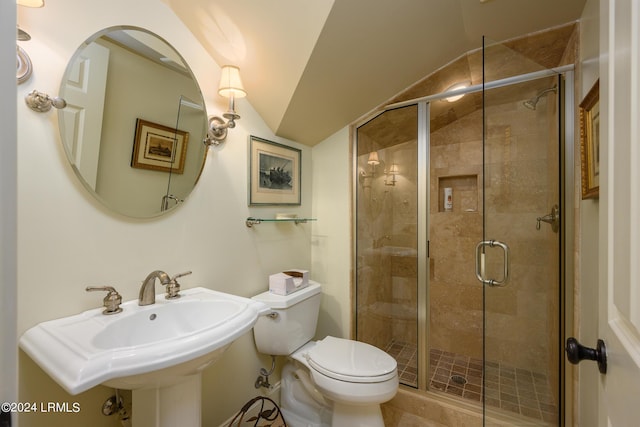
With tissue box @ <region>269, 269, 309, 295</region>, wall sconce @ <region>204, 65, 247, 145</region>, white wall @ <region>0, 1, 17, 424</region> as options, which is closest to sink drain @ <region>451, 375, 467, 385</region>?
tissue box @ <region>269, 269, 309, 295</region>

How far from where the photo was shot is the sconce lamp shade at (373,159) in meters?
2.19

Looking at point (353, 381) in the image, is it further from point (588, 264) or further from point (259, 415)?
point (588, 264)

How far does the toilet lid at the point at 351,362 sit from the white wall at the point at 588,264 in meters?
0.77

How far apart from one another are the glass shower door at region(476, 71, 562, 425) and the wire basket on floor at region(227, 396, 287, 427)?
119 centimetres

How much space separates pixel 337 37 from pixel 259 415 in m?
2.03

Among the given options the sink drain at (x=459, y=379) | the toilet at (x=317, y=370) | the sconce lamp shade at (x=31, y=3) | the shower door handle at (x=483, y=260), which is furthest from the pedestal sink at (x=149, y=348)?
the sink drain at (x=459, y=379)

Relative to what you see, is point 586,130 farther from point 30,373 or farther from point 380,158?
point 30,373

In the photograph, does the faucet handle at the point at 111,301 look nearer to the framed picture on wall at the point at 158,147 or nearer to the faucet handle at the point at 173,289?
the faucet handle at the point at 173,289

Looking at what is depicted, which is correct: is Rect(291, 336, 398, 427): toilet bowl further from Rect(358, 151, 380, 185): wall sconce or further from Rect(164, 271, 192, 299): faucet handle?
Rect(358, 151, 380, 185): wall sconce

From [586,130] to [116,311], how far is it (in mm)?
1941

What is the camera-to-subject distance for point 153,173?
1225 millimetres

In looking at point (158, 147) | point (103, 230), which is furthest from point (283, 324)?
point (158, 147)

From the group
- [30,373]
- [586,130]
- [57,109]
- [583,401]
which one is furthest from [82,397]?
[586,130]

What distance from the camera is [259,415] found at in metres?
1.56
